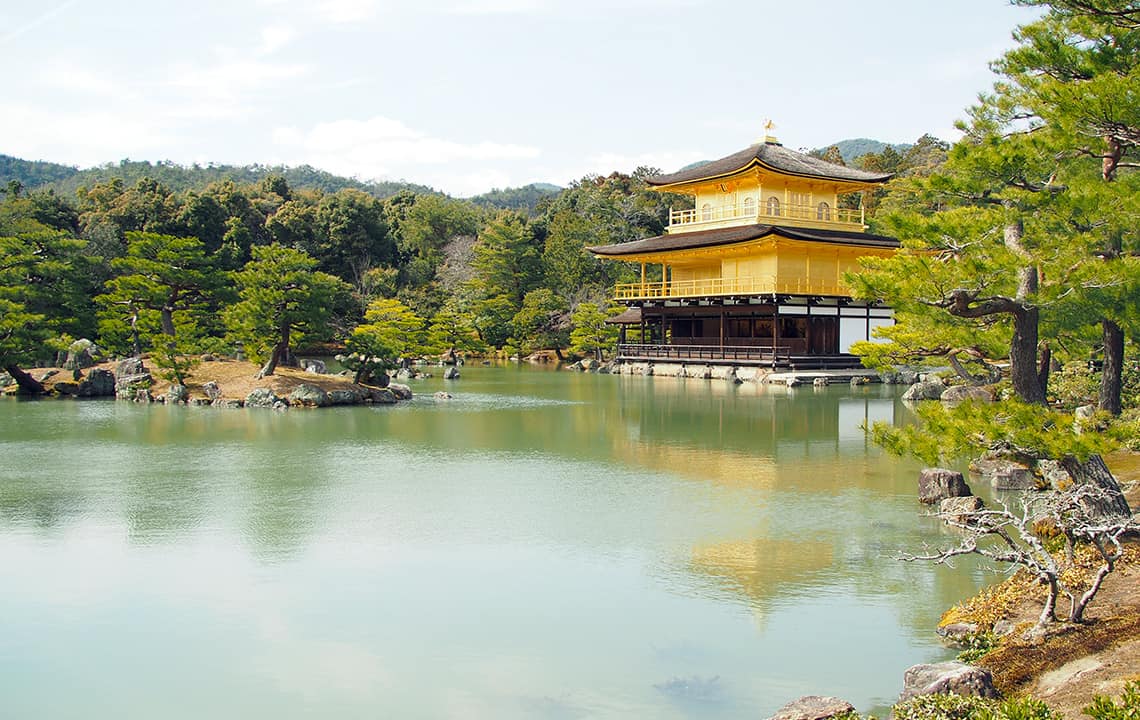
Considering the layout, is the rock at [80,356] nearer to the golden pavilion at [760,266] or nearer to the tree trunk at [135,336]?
the tree trunk at [135,336]

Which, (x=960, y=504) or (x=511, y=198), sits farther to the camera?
(x=511, y=198)

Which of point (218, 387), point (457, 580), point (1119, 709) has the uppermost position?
point (218, 387)

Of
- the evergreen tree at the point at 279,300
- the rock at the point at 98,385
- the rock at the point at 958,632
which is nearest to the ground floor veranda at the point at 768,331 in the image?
the evergreen tree at the point at 279,300

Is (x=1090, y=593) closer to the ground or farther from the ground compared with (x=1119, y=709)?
closer to the ground

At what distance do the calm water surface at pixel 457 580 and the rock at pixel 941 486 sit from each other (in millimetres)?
190

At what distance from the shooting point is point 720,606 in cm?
619

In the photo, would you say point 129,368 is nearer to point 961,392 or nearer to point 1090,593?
point 961,392

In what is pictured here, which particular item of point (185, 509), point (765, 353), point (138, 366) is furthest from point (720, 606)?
point (765, 353)

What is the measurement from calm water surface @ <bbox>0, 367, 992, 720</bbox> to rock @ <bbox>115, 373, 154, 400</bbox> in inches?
267

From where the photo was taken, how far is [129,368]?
69.4 feet

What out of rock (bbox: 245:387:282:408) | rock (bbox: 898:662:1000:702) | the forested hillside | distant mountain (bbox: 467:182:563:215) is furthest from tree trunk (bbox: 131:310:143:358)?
distant mountain (bbox: 467:182:563:215)

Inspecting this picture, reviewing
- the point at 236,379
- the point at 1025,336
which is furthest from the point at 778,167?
the point at 1025,336

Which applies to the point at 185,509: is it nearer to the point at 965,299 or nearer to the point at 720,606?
the point at 720,606

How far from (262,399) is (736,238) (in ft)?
44.3
